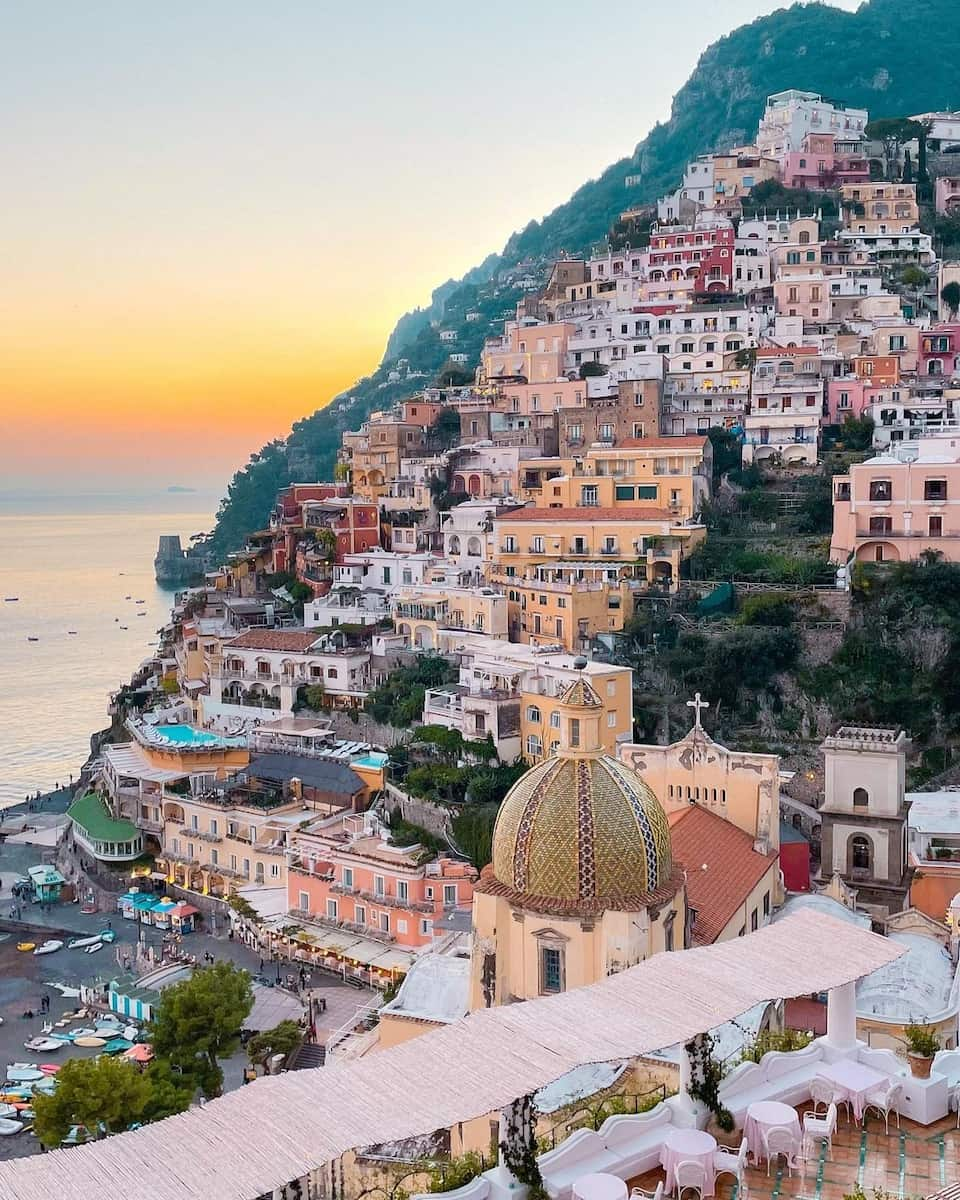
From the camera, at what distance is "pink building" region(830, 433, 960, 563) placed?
4412 cm

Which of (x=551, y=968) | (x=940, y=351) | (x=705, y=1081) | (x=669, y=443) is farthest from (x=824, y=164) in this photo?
(x=705, y=1081)

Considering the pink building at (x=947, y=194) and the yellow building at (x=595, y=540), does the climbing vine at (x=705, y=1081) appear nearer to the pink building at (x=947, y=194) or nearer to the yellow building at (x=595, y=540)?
the yellow building at (x=595, y=540)

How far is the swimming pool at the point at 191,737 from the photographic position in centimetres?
4756

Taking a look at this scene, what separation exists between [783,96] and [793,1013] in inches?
3364

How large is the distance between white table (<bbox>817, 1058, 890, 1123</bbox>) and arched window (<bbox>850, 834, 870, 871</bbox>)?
19.9 meters

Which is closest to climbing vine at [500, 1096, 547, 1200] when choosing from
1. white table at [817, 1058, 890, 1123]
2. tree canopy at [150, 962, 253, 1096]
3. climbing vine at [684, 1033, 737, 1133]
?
climbing vine at [684, 1033, 737, 1133]

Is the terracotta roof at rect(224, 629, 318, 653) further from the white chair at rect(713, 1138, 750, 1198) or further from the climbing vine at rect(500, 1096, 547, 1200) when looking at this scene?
the climbing vine at rect(500, 1096, 547, 1200)

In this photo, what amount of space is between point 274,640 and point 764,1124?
42.1 meters

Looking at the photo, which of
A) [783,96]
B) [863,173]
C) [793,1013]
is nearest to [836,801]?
[793,1013]

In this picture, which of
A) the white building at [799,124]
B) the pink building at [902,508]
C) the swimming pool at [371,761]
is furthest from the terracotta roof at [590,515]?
the white building at [799,124]

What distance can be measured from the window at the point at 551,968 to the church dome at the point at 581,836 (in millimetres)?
902

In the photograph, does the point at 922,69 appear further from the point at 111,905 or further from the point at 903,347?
the point at 111,905

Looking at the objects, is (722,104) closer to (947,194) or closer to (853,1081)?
(947,194)

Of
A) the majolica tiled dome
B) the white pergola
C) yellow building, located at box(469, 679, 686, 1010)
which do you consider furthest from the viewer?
the majolica tiled dome
